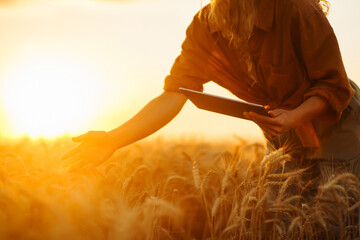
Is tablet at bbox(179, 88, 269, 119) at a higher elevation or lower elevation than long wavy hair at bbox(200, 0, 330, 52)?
lower

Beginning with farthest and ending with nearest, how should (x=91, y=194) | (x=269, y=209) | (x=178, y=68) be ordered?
(x=178, y=68) < (x=269, y=209) < (x=91, y=194)

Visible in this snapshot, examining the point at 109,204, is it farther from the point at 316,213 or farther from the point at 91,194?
the point at 316,213

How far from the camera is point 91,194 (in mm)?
1282

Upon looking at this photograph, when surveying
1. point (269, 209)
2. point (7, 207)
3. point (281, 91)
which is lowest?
point (269, 209)

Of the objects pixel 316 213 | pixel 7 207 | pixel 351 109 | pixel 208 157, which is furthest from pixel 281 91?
pixel 7 207

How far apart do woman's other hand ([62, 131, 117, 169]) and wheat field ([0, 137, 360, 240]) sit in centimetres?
9

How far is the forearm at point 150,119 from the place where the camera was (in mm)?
2242

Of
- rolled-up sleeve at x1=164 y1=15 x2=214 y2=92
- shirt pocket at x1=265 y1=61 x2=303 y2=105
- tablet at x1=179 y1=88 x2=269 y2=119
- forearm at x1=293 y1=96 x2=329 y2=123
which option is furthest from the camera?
rolled-up sleeve at x1=164 y1=15 x2=214 y2=92

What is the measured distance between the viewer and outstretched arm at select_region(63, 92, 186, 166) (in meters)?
2.08

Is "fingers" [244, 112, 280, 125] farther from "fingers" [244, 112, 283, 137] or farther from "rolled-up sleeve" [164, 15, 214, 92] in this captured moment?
"rolled-up sleeve" [164, 15, 214, 92]

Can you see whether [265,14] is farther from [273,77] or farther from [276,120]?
[276,120]

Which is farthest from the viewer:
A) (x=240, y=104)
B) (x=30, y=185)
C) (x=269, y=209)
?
(x=240, y=104)

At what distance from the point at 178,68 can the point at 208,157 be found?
1064 millimetres

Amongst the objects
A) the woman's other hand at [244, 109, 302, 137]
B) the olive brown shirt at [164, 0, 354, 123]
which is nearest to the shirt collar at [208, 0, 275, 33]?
the olive brown shirt at [164, 0, 354, 123]
